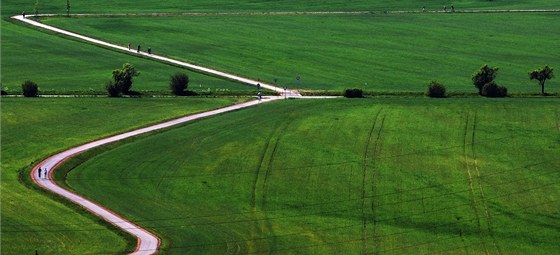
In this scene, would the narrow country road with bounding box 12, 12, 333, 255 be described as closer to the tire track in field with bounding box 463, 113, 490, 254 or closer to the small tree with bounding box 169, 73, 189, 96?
the small tree with bounding box 169, 73, 189, 96

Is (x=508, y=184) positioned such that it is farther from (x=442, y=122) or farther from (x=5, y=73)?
(x=5, y=73)

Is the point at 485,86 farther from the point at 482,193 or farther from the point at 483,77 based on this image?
the point at 482,193

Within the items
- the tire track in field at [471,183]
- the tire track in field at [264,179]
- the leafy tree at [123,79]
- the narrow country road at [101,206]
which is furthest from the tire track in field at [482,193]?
the leafy tree at [123,79]

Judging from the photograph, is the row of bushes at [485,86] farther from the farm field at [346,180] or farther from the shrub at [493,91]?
the farm field at [346,180]

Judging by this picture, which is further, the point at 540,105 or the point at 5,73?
the point at 5,73

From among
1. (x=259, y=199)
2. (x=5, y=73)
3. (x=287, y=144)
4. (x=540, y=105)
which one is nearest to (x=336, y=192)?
(x=259, y=199)

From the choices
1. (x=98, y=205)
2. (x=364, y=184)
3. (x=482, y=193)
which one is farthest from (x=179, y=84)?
(x=482, y=193)
